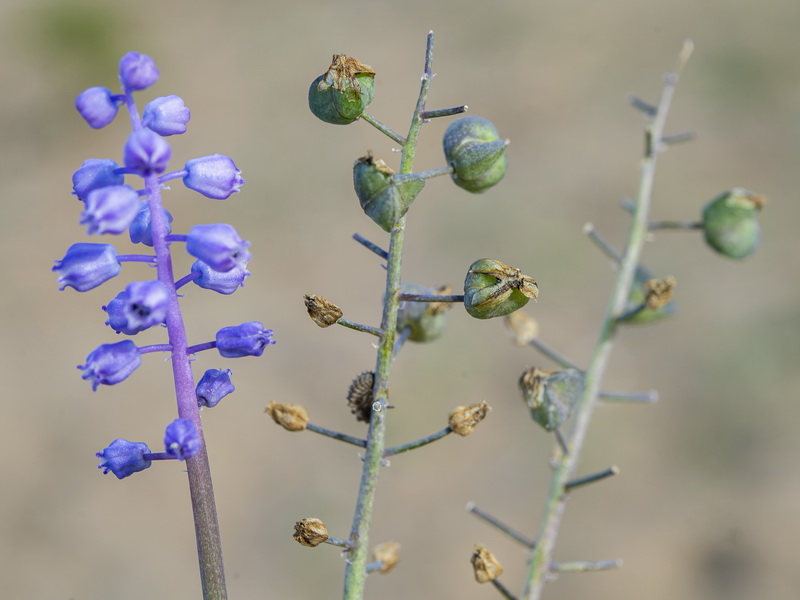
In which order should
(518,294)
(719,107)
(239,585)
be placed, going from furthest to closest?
(719,107) → (239,585) → (518,294)

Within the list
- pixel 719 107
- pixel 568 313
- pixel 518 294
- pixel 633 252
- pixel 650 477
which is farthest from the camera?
pixel 719 107

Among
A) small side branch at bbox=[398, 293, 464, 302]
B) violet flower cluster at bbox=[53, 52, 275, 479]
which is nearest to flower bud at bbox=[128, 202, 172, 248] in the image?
violet flower cluster at bbox=[53, 52, 275, 479]

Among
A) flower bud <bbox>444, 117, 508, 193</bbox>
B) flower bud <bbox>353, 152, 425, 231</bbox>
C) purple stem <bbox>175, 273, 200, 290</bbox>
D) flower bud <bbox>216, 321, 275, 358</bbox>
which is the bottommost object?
flower bud <bbox>216, 321, 275, 358</bbox>

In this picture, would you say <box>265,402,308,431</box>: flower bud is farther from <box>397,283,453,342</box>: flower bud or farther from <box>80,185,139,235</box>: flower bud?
<box>80,185,139,235</box>: flower bud

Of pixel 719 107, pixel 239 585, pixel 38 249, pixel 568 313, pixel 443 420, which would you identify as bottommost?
pixel 239 585

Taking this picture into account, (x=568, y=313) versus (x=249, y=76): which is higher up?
(x=249, y=76)

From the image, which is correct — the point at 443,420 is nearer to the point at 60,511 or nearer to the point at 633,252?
the point at 60,511

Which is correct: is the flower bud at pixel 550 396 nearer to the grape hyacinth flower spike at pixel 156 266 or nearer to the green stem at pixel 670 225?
the green stem at pixel 670 225

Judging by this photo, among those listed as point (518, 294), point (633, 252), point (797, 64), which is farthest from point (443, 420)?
point (797, 64)

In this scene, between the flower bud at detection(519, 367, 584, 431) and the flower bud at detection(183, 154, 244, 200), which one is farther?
the flower bud at detection(519, 367, 584, 431)
